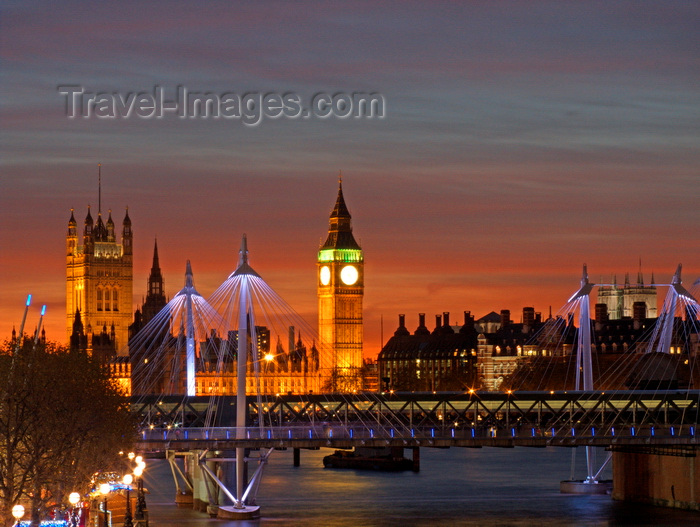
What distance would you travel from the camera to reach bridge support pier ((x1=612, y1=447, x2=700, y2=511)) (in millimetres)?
85438

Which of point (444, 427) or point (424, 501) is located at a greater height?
point (444, 427)

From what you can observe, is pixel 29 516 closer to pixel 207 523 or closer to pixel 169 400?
pixel 207 523

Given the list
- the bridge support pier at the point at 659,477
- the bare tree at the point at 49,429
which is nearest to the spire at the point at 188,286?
the bare tree at the point at 49,429

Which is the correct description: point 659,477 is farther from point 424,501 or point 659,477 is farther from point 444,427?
point 424,501

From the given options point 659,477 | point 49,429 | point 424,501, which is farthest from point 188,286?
point 49,429

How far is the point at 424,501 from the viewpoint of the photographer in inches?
3903

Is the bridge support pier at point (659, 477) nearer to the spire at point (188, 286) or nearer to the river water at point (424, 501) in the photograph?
the river water at point (424, 501)

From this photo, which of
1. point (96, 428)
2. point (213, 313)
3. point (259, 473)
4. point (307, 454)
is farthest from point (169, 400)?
point (307, 454)

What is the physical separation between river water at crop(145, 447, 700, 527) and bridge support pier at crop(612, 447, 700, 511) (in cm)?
88

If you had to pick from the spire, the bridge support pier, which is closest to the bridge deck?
the bridge support pier

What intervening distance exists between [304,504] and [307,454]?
3094 inches

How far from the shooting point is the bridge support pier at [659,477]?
85.4 meters

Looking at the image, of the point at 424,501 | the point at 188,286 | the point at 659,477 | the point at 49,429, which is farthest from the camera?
the point at 188,286

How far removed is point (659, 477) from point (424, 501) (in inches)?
587
